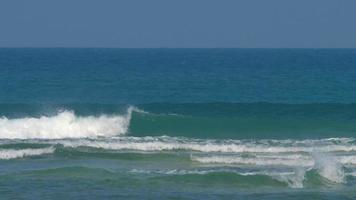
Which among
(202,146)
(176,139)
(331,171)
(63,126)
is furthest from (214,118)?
(331,171)

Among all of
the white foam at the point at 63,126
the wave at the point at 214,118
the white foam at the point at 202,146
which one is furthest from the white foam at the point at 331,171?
the white foam at the point at 63,126

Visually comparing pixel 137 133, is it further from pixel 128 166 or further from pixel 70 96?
pixel 70 96

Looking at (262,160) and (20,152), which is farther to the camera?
(20,152)

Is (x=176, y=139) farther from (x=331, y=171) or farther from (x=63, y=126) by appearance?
(x=331, y=171)

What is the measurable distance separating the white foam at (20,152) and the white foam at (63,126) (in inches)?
276

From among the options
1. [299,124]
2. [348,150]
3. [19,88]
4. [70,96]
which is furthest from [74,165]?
[19,88]

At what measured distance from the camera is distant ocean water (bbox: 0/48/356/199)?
940 inches

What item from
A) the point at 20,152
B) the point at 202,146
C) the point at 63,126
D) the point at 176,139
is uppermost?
the point at 63,126

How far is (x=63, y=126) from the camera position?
38.0 m

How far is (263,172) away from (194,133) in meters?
12.2

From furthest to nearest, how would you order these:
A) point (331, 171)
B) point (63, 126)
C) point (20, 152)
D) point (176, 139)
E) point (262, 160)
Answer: point (63, 126) → point (176, 139) → point (20, 152) → point (262, 160) → point (331, 171)

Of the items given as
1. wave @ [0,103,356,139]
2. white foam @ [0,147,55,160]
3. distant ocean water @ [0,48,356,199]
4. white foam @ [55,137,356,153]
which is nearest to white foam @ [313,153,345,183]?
distant ocean water @ [0,48,356,199]

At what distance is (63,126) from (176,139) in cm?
684

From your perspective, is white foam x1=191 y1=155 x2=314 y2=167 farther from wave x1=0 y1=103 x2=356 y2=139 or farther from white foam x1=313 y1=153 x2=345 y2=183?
wave x1=0 y1=103 x2=356 y2=139
